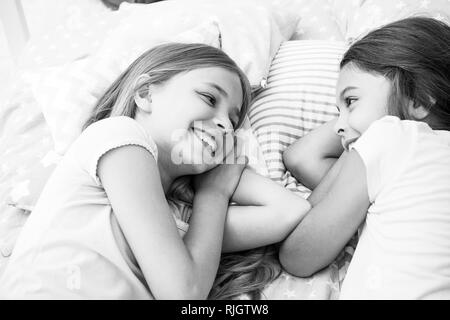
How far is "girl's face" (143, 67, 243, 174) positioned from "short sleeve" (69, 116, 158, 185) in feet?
0.30

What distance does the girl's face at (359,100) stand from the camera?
0.93 metres

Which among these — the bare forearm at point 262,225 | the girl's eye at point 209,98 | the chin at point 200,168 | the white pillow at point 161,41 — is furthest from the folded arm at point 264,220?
the white pillow at point 161,41

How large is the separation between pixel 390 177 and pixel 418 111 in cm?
24

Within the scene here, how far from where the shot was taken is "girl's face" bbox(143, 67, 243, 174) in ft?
2.98

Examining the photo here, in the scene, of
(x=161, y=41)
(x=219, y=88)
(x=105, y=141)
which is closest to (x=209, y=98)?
(x=219, y=88)

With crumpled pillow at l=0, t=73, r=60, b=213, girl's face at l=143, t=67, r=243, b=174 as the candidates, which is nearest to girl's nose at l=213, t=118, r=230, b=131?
girl's face at l=143, t=67, r=243, b=174

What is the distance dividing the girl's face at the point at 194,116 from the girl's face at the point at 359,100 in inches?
10.5

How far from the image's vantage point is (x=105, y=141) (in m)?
0.78

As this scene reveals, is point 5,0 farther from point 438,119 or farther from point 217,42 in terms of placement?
point 438,119

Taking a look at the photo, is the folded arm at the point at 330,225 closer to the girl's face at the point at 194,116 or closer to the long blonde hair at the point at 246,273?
the long blonde hair at the point at 246,273

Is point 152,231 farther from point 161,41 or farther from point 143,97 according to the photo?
point 161,41

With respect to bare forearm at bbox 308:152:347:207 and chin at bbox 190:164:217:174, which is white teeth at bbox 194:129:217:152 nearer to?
chin at bbox 190:164:217:174
